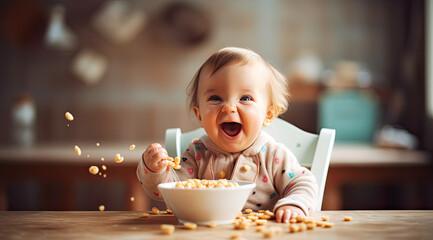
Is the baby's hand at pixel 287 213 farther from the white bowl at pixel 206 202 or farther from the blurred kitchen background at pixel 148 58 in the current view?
the blurred kitchen background at pixel 148 58

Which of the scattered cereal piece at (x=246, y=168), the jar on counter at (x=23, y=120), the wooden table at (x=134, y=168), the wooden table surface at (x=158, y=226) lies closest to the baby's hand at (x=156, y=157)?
the wooden table surface at (x=158, y=226)

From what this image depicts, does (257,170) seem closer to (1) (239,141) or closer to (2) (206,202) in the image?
(1) (239,141)

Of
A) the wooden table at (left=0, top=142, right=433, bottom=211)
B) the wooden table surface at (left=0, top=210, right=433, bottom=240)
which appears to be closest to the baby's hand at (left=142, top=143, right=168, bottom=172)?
the wooden table surface at (left=0, top=210, right=433, bottom=240)

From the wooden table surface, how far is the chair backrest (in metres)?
0.24

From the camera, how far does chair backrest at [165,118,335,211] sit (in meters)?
1.23

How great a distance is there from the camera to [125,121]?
3.74 meters

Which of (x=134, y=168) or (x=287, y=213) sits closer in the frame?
(x=287, y=213)

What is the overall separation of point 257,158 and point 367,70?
275 cm

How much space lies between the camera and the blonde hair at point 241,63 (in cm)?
109

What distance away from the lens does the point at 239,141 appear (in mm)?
1095

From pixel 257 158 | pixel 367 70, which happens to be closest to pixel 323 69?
pixel 367 70

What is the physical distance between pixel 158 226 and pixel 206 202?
0.10 m

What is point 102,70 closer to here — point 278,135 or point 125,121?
point 125,121

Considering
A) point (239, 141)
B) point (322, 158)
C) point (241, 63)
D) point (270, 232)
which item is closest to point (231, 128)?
point (239, 141)
